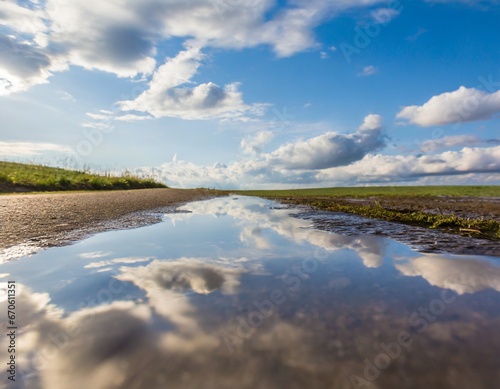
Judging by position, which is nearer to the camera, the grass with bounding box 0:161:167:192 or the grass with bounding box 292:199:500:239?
the grass with bounding box 292:199:500:239

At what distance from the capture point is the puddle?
98.0 inches

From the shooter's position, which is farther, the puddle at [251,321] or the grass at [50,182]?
the grass at [50,182]

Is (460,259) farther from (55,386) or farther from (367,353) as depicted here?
(55,386)

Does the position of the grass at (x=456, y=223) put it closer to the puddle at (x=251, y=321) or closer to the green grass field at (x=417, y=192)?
the puddle at (x=251, y=321)

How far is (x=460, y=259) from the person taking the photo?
21.8 ft

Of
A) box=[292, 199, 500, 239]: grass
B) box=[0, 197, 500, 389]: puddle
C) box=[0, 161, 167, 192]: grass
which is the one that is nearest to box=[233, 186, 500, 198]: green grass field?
box=[0, 161, 167, 192]: grass

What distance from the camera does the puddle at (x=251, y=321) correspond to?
2490 millimetres

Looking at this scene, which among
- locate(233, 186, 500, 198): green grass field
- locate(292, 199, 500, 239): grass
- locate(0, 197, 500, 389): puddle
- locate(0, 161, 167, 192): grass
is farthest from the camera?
locate(233, 186, 500, 198): green grass field

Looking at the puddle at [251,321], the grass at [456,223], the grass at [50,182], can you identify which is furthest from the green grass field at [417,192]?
the puddle at [251,321]

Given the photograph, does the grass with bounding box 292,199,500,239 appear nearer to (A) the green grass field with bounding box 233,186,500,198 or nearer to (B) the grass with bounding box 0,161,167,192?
(B) the grass with bounding box 0,161,167,192

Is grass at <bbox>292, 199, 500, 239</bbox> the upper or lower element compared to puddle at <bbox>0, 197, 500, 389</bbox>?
lower

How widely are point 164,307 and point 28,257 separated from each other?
3.98m

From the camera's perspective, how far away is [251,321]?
3.49 m

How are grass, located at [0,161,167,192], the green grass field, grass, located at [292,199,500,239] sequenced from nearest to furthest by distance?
grass, located at [292,199,500,239]
grass, located at [0,161,167,192]
the green grass field
